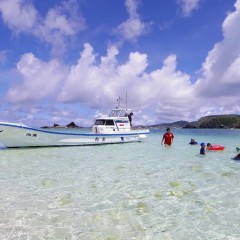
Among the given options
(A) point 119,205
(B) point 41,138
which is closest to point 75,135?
(B) point 41,138

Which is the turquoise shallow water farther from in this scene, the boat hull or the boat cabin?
the boat cabin

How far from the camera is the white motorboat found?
86.3 feet

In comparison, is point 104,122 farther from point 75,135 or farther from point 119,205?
point 119,205

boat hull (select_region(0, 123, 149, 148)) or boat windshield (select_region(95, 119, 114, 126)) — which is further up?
boat windshield (select_region(95, 119, 114, 126))

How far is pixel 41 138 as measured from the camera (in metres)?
27.7

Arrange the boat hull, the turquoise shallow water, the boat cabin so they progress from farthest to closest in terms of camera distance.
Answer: the boat cabin
the boat hull
the turquoise shallow water

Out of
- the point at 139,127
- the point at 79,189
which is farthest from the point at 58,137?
the point at 79,189

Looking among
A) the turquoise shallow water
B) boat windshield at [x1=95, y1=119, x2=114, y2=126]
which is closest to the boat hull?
boat windshield at [x1=95, y1=119, x2=114, y2=126]

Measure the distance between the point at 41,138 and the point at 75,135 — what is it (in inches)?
139

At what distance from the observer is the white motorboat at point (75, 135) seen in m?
26.3

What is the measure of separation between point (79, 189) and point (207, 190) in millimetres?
4310

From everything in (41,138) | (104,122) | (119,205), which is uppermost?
(104,122)

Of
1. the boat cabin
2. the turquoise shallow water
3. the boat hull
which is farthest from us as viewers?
the boat cabin

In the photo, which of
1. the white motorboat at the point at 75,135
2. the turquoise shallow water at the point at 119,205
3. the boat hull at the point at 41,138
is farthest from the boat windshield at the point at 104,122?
the turquoise shallow water at the point at 119,205
